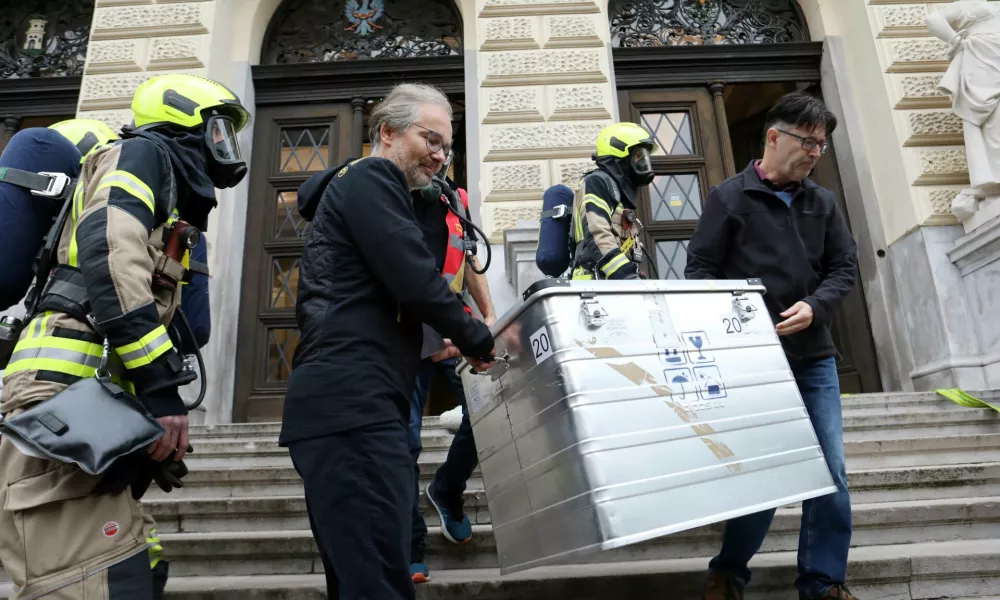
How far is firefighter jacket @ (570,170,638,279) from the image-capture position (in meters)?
3.44

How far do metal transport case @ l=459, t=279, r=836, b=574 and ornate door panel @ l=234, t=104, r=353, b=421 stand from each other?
5.11 metres

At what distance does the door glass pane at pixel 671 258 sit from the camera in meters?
6.95

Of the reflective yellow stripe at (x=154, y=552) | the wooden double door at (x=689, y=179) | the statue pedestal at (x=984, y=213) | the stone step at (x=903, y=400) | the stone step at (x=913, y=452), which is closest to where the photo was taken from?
the reflective yellow stripe at (x=154, y=552)

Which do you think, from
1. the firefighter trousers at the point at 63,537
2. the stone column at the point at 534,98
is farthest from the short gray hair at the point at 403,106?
the stone column at the point at 534,98

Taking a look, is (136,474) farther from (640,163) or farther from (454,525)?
(640,163)

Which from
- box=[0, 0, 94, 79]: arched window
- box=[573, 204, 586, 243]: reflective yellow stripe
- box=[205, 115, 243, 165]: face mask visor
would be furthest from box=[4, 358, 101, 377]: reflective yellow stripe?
box=[0, 0, 94, 79]: arched window

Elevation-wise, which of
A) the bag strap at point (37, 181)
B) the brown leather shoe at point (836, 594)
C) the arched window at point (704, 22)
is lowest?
the brown leather shoe at point (836, 594)

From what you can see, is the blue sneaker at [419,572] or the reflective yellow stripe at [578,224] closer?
the blue sneaker at [419,572]

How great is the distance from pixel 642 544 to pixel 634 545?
0.04 m

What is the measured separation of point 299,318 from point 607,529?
97cm

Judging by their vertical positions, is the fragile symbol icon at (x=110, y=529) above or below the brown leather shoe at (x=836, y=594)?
above

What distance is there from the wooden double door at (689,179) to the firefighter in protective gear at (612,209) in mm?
2809

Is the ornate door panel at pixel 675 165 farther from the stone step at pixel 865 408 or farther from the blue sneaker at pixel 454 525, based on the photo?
the blue sneaker at pixel 454 525

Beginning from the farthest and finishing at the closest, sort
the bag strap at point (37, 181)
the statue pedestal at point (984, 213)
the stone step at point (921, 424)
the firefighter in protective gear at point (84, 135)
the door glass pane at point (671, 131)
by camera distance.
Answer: the door glass pane at point (671, 131) → the statue pedestal at point (984, 213) → the stone step at point (921, 424) → the firefighter in protective gear at point (84, 135) → the bag strap at point (37, 181)
